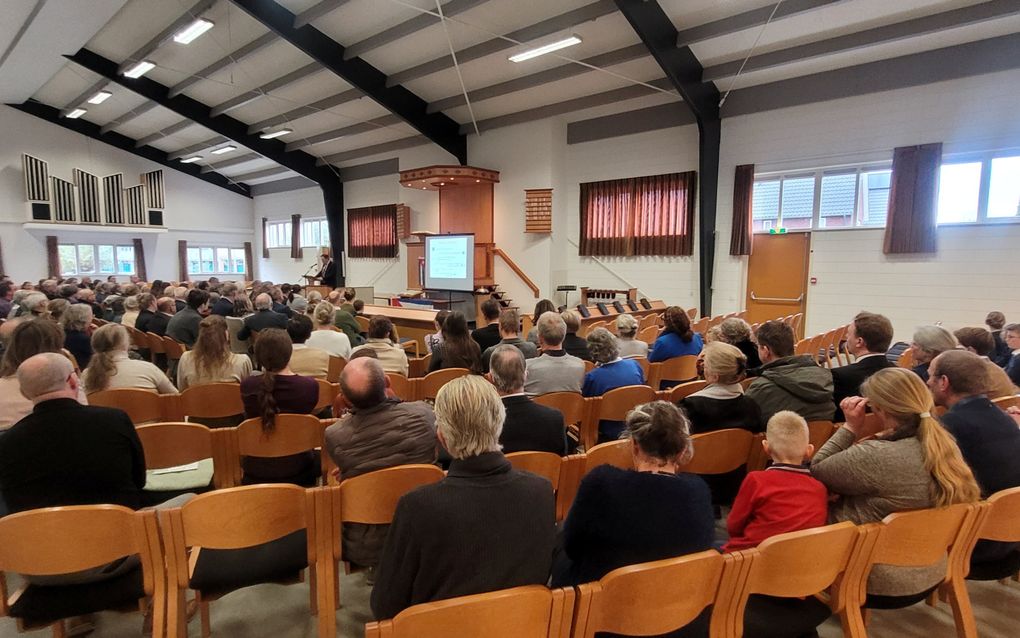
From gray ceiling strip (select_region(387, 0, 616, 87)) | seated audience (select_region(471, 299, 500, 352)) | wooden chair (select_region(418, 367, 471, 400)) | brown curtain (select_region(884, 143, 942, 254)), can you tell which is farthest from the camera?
gray ceiling strip (select_region(387, 0, 616, 87))

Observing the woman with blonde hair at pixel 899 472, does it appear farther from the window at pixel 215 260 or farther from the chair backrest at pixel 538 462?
the window at pixel 215 260

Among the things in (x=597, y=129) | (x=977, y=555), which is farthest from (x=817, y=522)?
(x=597, y=129)

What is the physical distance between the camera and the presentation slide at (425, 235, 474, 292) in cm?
1041

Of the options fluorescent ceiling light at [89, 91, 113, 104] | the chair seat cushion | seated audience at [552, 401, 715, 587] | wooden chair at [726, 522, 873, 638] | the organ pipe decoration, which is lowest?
the chair seat cushion

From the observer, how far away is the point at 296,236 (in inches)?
665

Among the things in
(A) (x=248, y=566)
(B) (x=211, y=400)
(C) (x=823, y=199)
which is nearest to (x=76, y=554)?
(A) (x=248, y=566)

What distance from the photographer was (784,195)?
8188 millimetres

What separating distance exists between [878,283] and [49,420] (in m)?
8.98

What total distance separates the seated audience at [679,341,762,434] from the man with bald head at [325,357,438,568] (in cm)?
128

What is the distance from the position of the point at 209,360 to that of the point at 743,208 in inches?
317

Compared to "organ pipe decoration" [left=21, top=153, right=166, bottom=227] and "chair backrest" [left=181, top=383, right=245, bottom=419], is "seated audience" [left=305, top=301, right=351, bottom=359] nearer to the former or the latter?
"chair backrest" [left=181, top=383, right=245, bottom=419]


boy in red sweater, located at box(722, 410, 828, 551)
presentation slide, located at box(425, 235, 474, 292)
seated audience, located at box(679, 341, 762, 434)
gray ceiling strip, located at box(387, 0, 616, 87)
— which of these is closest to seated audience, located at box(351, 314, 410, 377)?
seated audience, located at box(679, 341, 762, 434)

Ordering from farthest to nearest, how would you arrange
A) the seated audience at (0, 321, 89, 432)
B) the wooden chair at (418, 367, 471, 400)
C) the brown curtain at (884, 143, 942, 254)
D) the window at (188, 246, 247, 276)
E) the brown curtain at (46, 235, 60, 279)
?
the window at (188, 246, 247, 276) → the brown curtain at (46, 235, 60, 279) → the brown curtain at (884, 143, 942, 254) → the wooden chair at (418, 367, 471, 400) → the seated audience at (0, 321, 89, 432)

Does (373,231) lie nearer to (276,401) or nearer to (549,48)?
(549,48)
